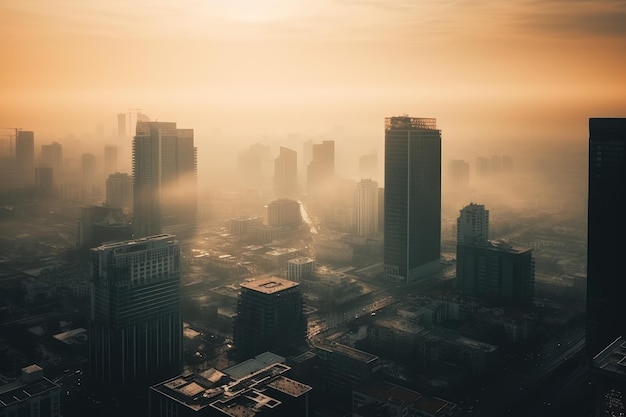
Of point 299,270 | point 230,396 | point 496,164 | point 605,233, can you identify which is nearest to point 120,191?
point 299,270

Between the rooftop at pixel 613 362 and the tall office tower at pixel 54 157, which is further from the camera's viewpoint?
the tall office tower at pixel 54 157

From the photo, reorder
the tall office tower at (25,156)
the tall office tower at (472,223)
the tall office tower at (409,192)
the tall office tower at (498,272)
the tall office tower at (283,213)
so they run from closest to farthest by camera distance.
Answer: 1. the tall office tower at (498,272)
2. the tall office tower at (472,223)
3. the tall office tower at (409,192)
4. the tall office tower at (25,156)
5. the tall office tower at (283,213)

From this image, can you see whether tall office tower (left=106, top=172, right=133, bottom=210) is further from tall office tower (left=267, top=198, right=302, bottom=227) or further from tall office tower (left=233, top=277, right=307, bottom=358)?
tall office tower (left=233, top=277, right=307, bottom=358)

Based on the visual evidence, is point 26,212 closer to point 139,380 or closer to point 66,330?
point 66,330

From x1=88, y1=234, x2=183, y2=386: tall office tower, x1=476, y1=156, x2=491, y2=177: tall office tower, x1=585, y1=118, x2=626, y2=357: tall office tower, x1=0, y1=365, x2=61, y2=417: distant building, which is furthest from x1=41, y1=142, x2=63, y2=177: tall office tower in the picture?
x1=585, y1=118, x2=626, y2=357: tall office tower

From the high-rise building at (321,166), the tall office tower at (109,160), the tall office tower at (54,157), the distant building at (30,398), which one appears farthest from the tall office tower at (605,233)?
the tall office tower at (109,160)

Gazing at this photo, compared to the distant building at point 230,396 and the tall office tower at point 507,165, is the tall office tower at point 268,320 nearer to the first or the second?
the distant building at point 230,396
